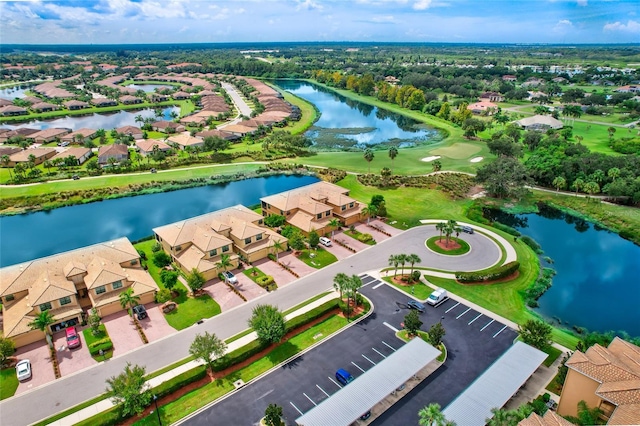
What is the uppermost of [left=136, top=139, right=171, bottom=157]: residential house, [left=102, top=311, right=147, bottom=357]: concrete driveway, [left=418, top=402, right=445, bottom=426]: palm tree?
[left=136, top=139, right=171, bottom=157]: residential house

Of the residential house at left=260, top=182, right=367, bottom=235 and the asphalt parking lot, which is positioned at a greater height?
the residential house at left=260, top=182, right=367, bottom=235

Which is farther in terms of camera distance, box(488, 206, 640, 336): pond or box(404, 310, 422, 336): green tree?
box(488, 206, 640, 336): pond

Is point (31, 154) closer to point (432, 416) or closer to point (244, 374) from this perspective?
point (244, 374)

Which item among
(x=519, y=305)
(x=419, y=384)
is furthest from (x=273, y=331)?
(x=519, y=305)

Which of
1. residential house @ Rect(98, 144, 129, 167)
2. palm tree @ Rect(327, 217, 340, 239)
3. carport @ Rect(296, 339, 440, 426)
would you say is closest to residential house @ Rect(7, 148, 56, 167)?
residential house @ Rect(98, 144, 129, 167)

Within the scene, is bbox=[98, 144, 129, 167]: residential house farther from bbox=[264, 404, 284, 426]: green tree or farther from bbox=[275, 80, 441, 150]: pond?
bbox=[264, 404, 284, 426]: green tree

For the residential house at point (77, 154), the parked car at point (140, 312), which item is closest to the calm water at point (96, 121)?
the residential house at point (77, 154)

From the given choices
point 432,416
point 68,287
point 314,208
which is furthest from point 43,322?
point 314,208
